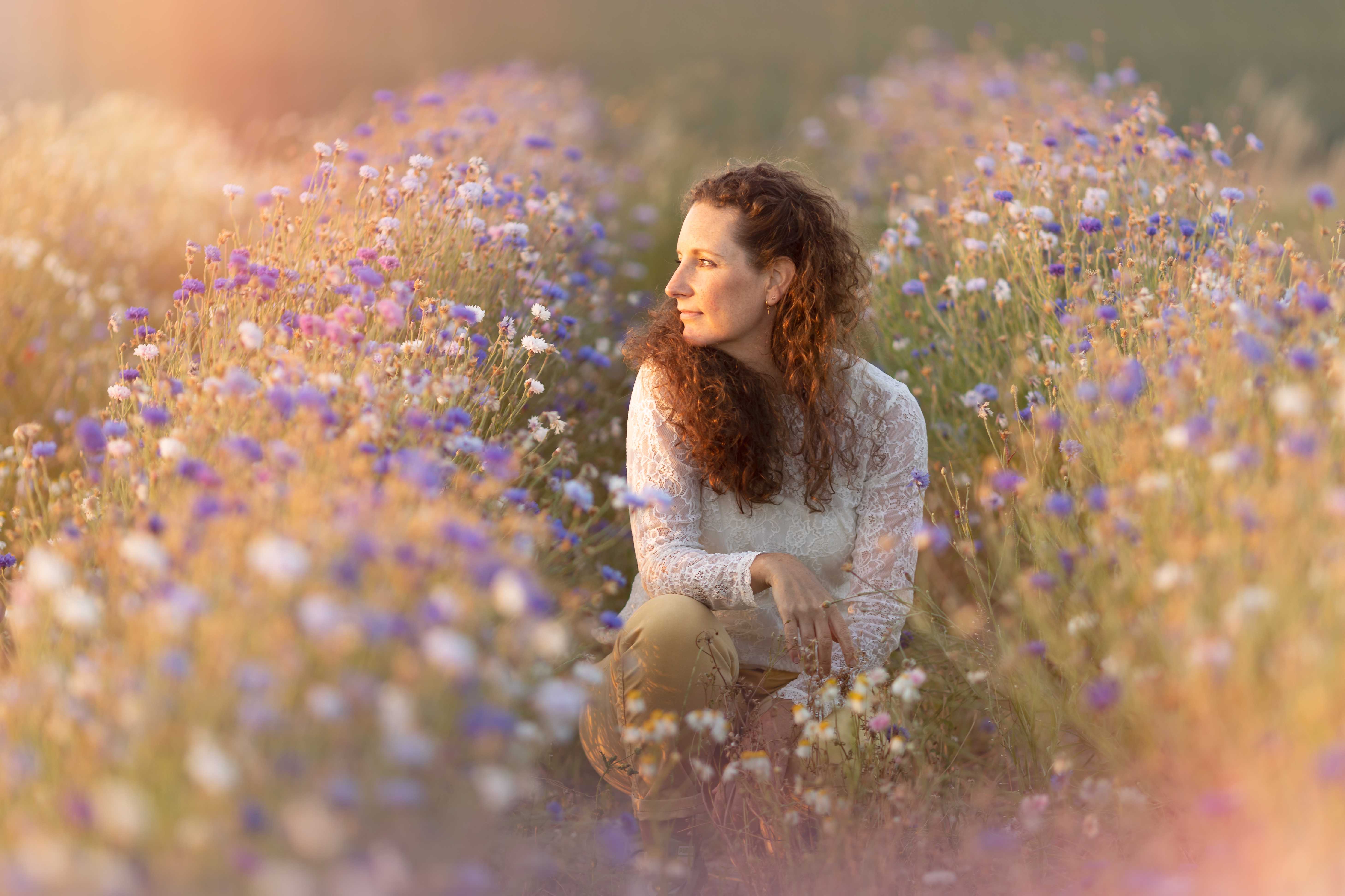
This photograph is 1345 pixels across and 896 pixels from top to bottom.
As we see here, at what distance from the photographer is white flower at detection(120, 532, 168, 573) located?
1307mm

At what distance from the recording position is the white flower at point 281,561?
1248 millimetres

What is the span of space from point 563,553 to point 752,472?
1.66 ft

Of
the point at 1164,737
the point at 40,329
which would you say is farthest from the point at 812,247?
the point at 40,329

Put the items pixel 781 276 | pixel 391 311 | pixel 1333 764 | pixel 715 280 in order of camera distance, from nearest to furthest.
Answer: pixel 1333 764 < pixel 391 311 < pixel 715 280 < pixel 781 276

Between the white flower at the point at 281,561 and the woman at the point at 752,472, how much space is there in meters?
1.23

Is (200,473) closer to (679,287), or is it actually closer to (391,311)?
(391,311)

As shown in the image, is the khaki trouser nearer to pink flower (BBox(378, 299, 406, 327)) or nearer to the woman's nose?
the woman's nose

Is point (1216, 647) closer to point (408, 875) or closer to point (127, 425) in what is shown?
point (408, 875)

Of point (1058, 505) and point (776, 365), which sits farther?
point (776, 365)

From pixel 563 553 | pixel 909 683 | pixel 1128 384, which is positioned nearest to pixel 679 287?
pixel 563 553

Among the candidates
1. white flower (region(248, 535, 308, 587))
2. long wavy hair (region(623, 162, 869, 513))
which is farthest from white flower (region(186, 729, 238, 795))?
long wavy hair (region(623, 162, 869, 513))

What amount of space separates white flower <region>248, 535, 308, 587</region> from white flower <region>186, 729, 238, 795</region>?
185mm

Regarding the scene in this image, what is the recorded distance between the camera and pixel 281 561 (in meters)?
1.25

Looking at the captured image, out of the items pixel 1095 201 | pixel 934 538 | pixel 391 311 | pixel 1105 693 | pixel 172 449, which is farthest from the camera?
pixel 1095 201
